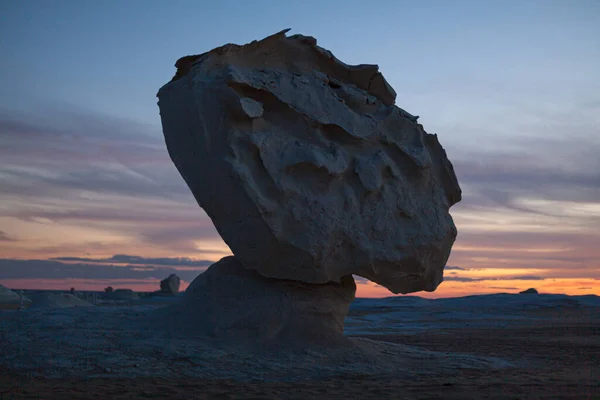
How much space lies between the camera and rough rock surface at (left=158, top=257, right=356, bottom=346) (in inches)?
380

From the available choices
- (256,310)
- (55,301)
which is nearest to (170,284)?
(55,301)

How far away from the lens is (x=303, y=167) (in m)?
9.46

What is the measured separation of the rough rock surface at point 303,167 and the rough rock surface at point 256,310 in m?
0.51

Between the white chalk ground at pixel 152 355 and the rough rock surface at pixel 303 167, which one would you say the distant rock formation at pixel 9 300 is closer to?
the white chalk ground at pixel 152 355

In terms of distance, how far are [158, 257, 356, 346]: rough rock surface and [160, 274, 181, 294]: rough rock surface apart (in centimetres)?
3506

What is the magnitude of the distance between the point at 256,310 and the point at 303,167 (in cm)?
228

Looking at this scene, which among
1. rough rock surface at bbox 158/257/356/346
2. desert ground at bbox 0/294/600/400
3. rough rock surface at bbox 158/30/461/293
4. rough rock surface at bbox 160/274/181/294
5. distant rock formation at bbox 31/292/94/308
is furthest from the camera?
rough rock surface at bbox 160/274/181/294

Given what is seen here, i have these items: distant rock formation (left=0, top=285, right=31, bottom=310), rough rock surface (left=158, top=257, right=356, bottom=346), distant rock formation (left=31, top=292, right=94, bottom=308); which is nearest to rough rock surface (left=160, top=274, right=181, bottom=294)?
distant rock formation (left=0, top=285, right=31, bottom=310)

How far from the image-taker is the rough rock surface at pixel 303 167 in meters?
9.23

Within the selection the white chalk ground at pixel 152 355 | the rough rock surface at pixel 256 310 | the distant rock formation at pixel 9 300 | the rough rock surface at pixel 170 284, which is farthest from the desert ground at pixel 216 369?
the rough rock surface at pixel 170 284

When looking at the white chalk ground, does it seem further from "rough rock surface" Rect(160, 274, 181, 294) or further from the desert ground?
"rough rock surface" Rect(160, 274, 181, 294)

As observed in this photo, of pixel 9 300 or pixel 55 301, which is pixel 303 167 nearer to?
pixel 55 301

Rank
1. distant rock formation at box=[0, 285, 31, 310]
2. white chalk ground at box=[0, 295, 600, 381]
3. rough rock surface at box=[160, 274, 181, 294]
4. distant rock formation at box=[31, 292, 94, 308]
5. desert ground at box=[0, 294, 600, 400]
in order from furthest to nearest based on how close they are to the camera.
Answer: rough rock surface at box=[160, 274, 181, 294], distant rock formation at box=[0, 285, 31, 310], distant rock formation at box=[31, 292, 94, 308], white chalk ground at box=[0, 295, 600, 381], desert ground at box=[0, 294, 600, 400]

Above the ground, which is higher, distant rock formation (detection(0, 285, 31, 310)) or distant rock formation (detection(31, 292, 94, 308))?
distant rock formation (detection(31, 292, 94, 308))
